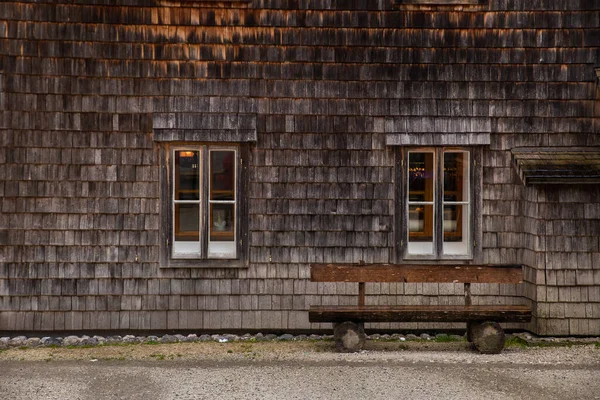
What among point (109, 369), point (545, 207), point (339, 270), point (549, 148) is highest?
point (549, 148)

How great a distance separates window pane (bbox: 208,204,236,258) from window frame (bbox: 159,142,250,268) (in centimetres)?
9

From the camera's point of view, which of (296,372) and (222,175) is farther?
(222,175)

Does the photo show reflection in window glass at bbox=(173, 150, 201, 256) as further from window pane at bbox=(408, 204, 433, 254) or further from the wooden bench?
window pane at bbox=(408, 204, 433, 254)

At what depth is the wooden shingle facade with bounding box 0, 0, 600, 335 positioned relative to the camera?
403 inches

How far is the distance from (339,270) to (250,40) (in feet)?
10.5

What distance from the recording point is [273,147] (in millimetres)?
10414

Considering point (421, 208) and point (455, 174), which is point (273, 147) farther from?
point (455, 174)

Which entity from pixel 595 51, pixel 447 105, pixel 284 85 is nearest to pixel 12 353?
pixel 284 85

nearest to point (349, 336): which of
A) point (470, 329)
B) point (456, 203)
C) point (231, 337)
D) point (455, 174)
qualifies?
point (470, 329)

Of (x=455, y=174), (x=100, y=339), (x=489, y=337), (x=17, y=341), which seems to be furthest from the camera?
(x=455, y=174)

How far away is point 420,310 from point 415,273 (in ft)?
1.58

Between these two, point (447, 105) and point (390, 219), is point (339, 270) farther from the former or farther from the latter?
point (447, 105)

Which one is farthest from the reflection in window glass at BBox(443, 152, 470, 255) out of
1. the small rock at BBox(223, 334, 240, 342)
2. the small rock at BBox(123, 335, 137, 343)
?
the small rock at BBox(123, 335, 137, 343)

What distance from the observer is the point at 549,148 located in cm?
1041
